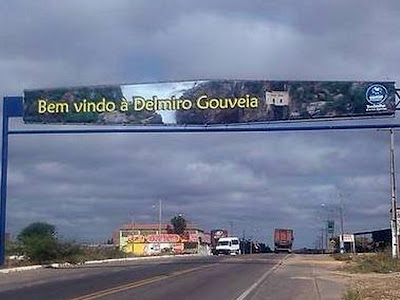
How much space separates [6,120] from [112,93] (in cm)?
563

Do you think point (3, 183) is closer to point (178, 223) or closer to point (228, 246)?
point (228, 246)

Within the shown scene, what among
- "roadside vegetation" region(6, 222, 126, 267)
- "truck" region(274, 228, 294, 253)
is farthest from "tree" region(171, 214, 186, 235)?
"roadside vegetation" region(6, 222, 126, 267)

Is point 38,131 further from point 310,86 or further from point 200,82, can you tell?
point 310,86

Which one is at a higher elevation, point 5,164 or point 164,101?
point 164,101

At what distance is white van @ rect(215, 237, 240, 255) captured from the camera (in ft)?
329

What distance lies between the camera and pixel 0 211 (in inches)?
1671

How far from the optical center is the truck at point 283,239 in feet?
366

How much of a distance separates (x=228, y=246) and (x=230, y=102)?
6167 centimetres

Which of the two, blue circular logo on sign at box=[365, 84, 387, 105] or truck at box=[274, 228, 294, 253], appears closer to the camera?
blue circular logo on sign at box=[365, 84, 387, 105]

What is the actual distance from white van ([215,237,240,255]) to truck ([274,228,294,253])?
33.2 ft

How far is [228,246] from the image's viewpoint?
101312 mm

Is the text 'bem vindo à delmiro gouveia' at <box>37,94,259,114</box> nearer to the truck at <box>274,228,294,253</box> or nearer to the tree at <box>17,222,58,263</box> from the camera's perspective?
the tree at <box>17,222,58,263</box>

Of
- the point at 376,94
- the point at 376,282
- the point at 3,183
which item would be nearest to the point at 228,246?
the point at 3,183

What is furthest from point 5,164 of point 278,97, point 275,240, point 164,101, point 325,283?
point 275,240
